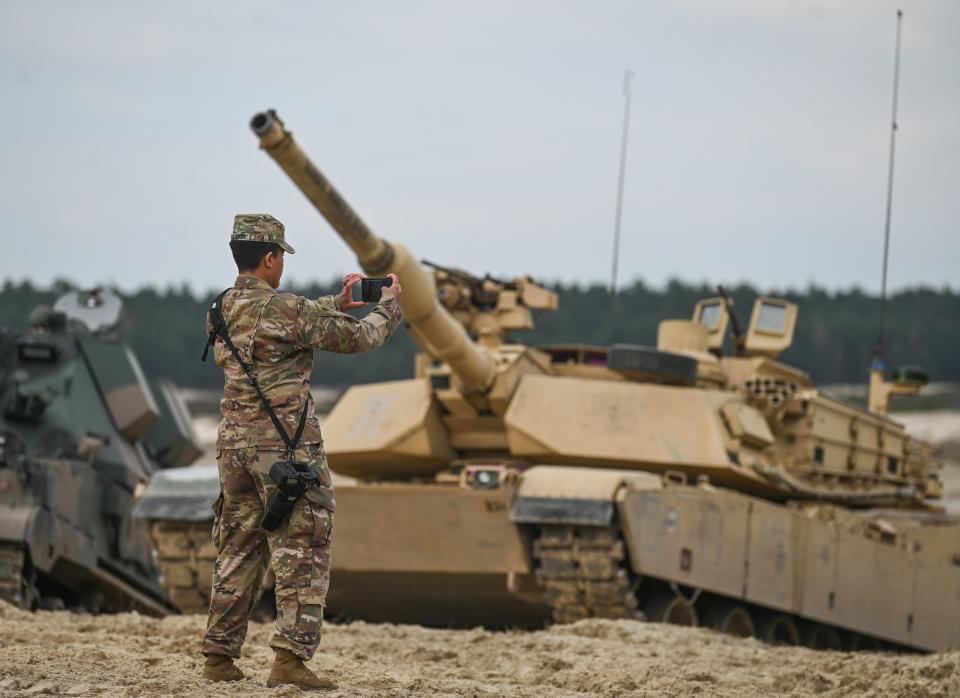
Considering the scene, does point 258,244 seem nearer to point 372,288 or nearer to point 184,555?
point 372,288

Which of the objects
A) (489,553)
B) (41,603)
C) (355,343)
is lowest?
(41,603)

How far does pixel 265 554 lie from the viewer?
23.2ft

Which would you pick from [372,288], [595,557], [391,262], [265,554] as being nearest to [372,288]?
[372,288]

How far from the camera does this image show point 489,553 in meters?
12.8

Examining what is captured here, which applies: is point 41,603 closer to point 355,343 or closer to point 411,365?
point 355,343

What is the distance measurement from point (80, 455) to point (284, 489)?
9626mm

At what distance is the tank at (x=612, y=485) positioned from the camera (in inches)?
493

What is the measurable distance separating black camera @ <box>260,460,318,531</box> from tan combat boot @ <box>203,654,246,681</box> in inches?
23.2

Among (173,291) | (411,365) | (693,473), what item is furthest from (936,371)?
(693,473)

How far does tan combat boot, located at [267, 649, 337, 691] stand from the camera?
676cm

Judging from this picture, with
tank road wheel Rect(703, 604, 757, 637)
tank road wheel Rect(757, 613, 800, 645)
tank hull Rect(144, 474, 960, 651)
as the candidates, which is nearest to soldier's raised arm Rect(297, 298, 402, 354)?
tank hull Rect(144, 474, 960, 651)

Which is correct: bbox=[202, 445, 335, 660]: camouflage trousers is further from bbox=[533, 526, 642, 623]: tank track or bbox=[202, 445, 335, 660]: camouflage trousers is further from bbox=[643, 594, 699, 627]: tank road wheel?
bbox=[643, 594, 699, 627]: tank road wheel

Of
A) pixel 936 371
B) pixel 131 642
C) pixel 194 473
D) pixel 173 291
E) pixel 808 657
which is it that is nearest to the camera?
pixel 131 642

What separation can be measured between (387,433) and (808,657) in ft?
17.5
